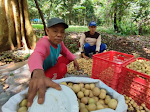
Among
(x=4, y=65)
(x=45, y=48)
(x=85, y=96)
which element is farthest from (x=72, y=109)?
(x=4, y=65)

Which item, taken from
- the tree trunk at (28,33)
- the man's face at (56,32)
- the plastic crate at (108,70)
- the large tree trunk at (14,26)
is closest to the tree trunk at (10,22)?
the large tree trunk at (14,26)

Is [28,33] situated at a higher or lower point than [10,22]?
lower

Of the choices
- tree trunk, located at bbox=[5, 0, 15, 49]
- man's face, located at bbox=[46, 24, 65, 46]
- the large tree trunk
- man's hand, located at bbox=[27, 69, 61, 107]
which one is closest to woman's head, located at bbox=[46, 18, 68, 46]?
man's face, located at bbox=[46, 24, 65, 46]

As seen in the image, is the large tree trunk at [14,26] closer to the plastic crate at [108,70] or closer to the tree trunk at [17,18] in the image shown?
the tree trunk at [17,18]

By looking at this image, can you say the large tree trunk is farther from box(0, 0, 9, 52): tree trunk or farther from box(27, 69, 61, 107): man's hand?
box(27, 69, 61, 107): man's hand

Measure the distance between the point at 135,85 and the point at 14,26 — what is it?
13.5 feet

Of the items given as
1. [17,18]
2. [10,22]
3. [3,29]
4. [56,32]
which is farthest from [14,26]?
[56,32]

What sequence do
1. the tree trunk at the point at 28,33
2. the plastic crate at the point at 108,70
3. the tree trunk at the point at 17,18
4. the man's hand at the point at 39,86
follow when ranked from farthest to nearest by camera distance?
1. the tree trunk at the point at 28,33
2. the tree trunk at the point at 17,18
3. the plastic crate at the point at 108,70
4. the man's hand at the point at 39,86

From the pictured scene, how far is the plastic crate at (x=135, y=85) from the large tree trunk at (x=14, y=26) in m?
3.47

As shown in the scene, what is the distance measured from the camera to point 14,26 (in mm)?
4012

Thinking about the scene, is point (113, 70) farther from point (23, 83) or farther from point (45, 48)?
point (23, 83)

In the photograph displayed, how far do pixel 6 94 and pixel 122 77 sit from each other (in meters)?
1.85

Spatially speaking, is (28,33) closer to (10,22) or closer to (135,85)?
(10,22)

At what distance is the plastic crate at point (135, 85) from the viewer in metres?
1.49
